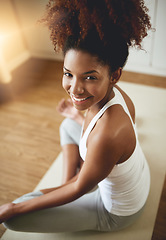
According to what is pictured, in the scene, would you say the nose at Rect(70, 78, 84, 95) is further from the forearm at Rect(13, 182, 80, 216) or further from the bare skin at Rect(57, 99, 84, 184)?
the bare skin at Rect(57, 99, 84, 184)

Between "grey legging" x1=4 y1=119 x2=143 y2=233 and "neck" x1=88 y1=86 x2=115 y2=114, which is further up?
"neck" x1=88 y1=86 x2=115 y2=114

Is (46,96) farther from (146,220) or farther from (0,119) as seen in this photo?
(146,220)

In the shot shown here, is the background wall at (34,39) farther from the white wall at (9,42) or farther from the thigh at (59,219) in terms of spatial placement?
the thigh at (59,219)

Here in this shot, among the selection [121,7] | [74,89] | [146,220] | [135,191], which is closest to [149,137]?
[146,220]

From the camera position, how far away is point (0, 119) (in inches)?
75.2

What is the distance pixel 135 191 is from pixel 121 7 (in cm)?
68

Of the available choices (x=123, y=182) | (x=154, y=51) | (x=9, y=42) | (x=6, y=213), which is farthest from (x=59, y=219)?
(x=9, y=42)

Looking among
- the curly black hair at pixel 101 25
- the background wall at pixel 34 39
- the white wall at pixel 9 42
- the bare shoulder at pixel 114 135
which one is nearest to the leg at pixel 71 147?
the bare shoulder at pixel 114 135

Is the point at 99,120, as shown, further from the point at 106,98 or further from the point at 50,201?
the point at 50,201

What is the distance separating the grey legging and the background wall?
5.50 feet

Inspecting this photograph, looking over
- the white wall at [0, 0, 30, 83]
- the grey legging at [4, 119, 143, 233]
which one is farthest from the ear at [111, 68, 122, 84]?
the white wall at [0, 0, 30, 83]

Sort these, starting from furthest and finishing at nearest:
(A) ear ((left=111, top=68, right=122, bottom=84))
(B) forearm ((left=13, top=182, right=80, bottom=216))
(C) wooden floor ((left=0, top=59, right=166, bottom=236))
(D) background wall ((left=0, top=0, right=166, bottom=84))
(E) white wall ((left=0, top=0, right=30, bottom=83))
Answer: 1. (E) white wall ((left=0, top=0, right=30, bottom=83))
2. (D) background wall ((left=0, top=0, right=166, bottom=84))
3. (C) wooden floor ((left=0, top=59, right=166, bottom=236))
4. (B) forearm ((left=13, top=182, right=80, bottom=216))
5. (A) ear ((left=111, top=68, right=122, bottom=84))

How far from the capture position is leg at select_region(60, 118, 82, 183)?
3.95ft

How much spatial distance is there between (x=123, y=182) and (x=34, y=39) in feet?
7.93
